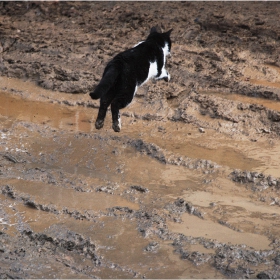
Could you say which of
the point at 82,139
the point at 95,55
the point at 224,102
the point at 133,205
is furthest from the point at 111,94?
the point at 95,55

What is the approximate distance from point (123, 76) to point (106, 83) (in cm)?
48

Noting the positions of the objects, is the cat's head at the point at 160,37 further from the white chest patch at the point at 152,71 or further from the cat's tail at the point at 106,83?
the cat's tail at the point at 106,83

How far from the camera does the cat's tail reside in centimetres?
493

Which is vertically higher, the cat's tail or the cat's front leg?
the cat's tail

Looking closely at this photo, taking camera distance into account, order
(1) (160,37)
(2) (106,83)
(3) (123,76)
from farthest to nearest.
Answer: (1) (160,37)
(3) (123,76)
(2) (106,83)

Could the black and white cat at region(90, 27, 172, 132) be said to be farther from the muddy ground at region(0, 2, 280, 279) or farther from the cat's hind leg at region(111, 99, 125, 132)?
the muddy ground at region(0, 2, 280, 279)

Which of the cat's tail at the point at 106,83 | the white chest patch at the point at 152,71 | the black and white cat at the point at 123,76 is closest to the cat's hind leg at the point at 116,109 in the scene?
the black and white cat at the point at 123,76

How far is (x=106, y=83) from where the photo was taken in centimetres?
514

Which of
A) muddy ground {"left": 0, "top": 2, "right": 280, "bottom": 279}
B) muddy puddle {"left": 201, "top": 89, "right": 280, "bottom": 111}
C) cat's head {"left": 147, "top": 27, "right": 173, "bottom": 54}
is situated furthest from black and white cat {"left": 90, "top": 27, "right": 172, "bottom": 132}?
muddy puddle {"left": 201, "top": 89, "right": 280, "bottom": 111}

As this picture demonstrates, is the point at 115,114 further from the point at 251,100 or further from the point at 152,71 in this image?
the point at 251,100

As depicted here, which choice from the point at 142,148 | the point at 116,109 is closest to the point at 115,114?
the point at 116,109

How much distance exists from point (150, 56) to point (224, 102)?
1204mm

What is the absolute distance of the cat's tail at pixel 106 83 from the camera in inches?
194

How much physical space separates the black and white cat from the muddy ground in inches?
20.6
